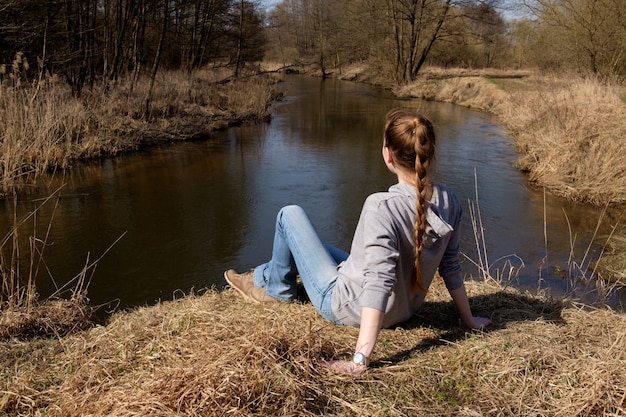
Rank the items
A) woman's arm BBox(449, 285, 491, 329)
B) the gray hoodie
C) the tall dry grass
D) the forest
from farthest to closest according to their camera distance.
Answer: the forest
the tall dry grass
woman's arm BBox(449, 285, 491, 329)
the gray hoodie

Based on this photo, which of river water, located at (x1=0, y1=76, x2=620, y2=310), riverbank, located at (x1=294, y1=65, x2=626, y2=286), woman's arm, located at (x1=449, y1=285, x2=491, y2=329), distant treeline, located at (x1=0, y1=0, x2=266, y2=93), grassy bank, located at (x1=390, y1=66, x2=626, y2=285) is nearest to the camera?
woman's arm, located at (x1=449, y1=285, x2=491, y2=329)

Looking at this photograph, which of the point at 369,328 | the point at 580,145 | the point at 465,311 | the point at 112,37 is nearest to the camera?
the point at 369,328

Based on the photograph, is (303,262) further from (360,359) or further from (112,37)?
(112,37)

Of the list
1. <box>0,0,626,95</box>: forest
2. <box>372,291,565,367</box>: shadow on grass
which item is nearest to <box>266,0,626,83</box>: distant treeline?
<box>0,0,626,95</box>: forest

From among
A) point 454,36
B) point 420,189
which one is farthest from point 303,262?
point 454,36

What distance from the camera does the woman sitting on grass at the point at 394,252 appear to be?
1.91 m

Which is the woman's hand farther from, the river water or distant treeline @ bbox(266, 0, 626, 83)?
distant treeline @ bbox(266, 0, 626, 83)

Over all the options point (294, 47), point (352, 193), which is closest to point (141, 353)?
point (352, 193)

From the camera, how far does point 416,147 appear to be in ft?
6.36

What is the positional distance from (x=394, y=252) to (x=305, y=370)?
57 centimetres

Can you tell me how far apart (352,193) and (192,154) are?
3.82 meters

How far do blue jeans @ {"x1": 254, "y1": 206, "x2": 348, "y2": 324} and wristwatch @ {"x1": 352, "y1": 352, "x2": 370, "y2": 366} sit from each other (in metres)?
0.39

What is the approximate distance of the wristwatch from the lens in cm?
194

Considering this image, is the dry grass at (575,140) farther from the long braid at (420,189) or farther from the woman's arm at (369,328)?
the woman's arm at (369,328)
